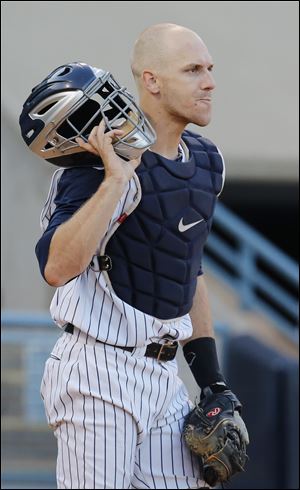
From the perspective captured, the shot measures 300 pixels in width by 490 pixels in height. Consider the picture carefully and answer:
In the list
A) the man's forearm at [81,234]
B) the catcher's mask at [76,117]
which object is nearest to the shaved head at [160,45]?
the catcher's mask at [76,117]

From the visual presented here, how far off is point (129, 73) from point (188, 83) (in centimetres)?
589

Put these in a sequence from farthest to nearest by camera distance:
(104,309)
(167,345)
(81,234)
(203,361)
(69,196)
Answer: (203,361), (167,345), (104,309), (69,196), (81,234)

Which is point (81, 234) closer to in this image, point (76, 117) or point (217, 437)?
point (76, 117)

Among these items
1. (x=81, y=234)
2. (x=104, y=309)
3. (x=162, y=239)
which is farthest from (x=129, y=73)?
(x=81, y=234)

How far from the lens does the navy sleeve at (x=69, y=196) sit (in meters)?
3.28

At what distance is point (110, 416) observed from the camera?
341 cm

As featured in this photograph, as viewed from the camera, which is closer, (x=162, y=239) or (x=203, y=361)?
(x=162, y=239)

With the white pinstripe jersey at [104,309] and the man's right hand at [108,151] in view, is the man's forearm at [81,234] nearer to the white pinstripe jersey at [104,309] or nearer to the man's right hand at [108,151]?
the man's right hand at [108,151]

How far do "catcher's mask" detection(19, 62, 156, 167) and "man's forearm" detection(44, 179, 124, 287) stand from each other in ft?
0.58

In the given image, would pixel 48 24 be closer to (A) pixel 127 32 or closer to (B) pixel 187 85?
(A) pixel 127 32

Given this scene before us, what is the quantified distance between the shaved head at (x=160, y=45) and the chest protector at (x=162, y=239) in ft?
0.89

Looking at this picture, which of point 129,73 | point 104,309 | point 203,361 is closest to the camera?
point 104,309

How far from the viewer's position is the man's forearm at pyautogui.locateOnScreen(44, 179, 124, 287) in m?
3.22

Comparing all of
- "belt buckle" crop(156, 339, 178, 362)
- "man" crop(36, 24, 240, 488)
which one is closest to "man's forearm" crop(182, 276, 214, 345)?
"man" crop(36, 24, 240, 488)
